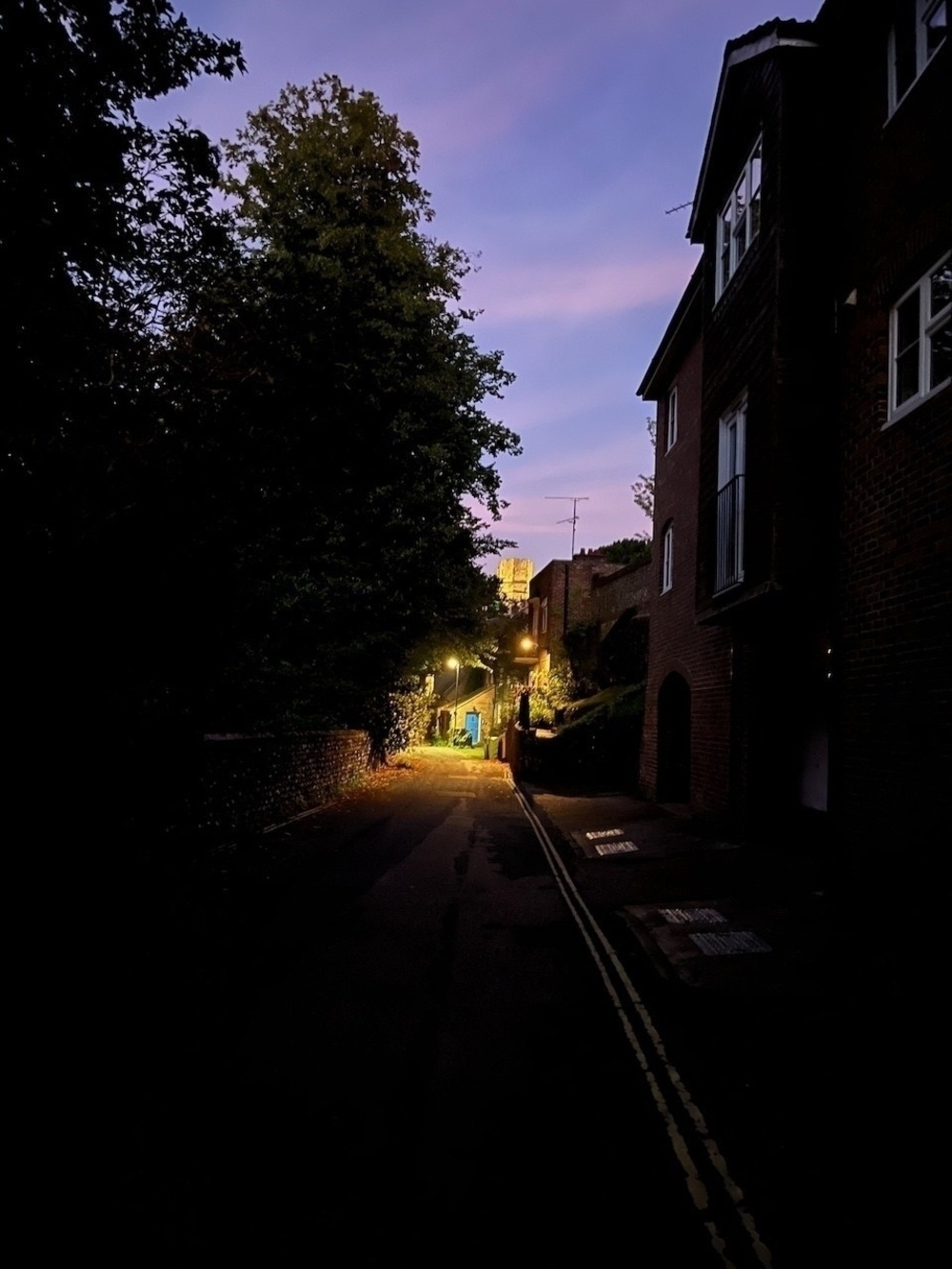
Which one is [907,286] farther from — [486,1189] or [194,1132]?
[194,1132]

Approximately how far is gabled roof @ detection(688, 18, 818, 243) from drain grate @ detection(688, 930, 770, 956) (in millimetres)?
10410

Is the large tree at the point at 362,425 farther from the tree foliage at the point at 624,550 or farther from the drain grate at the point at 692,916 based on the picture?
the tree foliage at the point at 624,550

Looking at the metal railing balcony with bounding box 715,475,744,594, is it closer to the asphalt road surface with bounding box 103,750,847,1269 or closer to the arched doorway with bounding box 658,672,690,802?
the asphalt road surface with bounding box 103,750,847,1269

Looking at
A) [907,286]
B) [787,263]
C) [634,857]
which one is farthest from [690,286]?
[634,857]

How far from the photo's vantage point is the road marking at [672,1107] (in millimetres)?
2910

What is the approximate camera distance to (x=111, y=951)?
592 cm

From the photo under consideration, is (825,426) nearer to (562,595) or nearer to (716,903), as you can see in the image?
(716,903)

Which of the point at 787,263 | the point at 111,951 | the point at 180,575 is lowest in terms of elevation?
the point at 111,951

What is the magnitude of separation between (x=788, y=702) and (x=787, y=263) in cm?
607

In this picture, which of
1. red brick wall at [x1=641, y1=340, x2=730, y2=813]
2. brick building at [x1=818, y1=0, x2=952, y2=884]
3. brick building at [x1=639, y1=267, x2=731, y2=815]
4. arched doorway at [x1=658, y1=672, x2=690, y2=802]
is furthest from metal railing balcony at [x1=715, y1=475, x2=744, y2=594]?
arched doorway at [x1=658, y1=672, x2=690, y2=802]

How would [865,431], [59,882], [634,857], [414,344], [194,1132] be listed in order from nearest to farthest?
1. [194,1132]
2. [59,882]
3. [865,431]
4. [634,857]
5. [414,344]

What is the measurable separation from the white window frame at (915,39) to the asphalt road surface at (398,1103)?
897 centimetres

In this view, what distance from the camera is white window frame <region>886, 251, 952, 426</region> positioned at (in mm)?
6395

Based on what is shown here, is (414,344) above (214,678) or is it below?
above
